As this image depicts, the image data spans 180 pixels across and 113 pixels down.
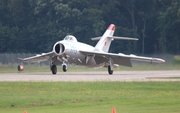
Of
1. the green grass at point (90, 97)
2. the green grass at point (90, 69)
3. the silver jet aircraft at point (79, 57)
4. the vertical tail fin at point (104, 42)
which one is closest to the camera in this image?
the green grass at point (90, 97)

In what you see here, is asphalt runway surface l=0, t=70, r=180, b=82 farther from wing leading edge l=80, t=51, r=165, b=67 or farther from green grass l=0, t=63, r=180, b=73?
green grass l=0, t=63, r=180, b=73

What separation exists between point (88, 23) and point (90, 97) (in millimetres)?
49907

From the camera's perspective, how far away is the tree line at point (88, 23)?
68.6m

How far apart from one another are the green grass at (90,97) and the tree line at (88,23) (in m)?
39.9

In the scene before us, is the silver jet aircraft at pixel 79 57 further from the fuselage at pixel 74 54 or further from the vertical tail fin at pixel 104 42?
the vertical tail fin at pixel 104 42

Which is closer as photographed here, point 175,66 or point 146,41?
point 175,66

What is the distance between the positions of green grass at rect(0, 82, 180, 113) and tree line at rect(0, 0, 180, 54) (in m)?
39.9

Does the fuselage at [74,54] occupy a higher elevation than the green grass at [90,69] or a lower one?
higher

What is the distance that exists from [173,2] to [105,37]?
3082 centimetres

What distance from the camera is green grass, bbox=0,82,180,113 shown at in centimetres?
1780

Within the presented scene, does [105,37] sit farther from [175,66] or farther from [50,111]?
[50,111]

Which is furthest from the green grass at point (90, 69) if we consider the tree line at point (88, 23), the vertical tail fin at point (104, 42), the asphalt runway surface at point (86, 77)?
the tree line at point (88, 23)

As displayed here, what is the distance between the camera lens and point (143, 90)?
24.1 metres

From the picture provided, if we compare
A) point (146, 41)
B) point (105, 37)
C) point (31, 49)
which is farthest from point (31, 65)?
point (146, 41)
